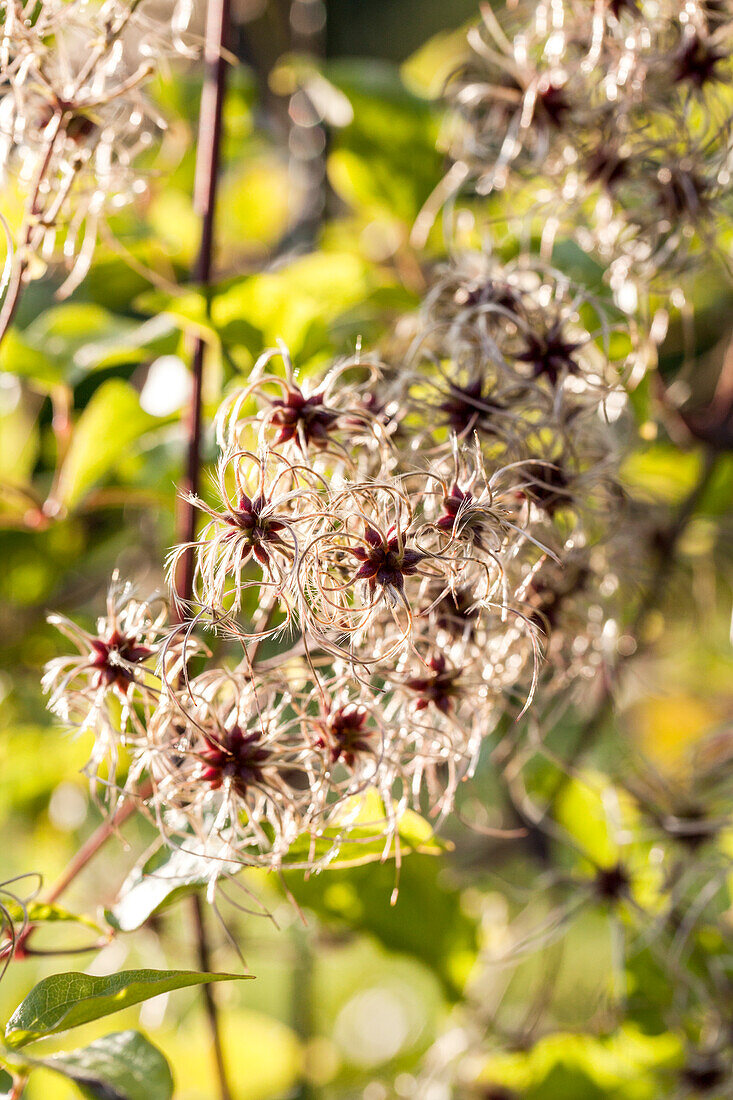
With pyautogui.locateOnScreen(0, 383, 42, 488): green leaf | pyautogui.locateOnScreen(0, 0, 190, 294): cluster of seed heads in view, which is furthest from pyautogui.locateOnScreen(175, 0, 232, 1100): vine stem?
pyautogui.locateOnScreen(0, 383, 42, 488): green leaf

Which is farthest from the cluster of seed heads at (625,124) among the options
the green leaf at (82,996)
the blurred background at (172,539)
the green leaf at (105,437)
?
the green leaf at (82,996)

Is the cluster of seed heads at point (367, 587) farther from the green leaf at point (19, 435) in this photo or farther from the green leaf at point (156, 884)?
the green leaf at point (19, 435)

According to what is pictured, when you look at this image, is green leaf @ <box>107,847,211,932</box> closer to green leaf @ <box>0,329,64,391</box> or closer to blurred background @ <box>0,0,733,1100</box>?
blurred background @ <box>0,0,733,1100</box>

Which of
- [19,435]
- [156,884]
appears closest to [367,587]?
[156,884]

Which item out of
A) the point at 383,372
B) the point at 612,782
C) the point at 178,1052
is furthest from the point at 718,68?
the point at 178,1052

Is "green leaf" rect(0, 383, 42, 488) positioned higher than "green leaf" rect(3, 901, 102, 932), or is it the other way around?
"green leaf" rect(3, 901, 102, 932)

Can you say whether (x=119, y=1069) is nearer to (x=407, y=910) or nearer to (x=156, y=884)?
(x=156, y=884)
